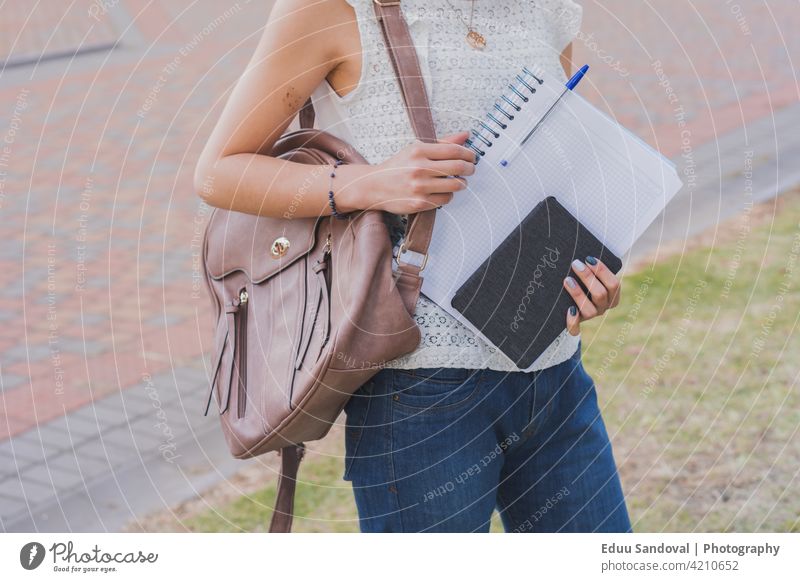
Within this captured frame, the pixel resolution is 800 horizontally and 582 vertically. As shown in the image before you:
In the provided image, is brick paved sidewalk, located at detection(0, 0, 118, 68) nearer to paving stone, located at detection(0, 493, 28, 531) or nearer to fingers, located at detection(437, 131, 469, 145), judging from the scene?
paving stone, located at detection(0, 493, 28, 531)

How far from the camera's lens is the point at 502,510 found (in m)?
1.76

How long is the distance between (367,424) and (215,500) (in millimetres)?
1720

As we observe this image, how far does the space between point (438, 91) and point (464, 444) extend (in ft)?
1.70

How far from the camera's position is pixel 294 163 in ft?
4.79

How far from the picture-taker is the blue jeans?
148cm

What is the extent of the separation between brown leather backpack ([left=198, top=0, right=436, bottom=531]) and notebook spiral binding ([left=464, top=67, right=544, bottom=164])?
0.08 m

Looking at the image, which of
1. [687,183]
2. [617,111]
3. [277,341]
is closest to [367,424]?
[277,341]

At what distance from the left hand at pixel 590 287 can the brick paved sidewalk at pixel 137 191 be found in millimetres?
652

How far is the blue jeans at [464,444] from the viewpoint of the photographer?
4.87 feet

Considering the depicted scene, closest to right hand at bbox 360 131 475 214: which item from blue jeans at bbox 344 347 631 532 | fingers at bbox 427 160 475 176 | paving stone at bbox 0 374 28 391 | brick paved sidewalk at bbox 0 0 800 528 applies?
fingers at bbox 427 160 475 176

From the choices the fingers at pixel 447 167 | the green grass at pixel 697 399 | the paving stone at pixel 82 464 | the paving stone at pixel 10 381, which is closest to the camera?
the fingers at pixel 447 167

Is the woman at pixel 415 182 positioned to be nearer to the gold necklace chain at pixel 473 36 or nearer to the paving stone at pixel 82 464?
the gold necklace chain at pixel 473 36

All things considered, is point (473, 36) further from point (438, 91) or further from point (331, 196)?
point (331, 196)
